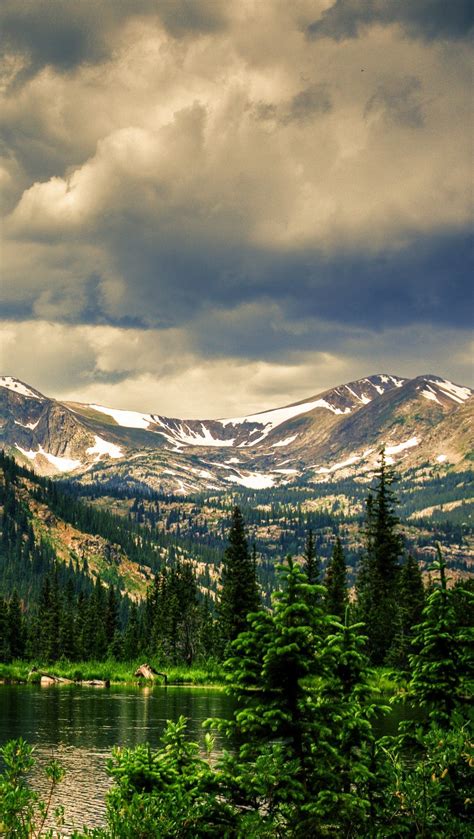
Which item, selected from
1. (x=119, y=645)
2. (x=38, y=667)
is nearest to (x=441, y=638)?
(x=38, y=667)

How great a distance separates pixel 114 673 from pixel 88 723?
49.5 metres

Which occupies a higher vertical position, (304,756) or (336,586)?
(304,756)

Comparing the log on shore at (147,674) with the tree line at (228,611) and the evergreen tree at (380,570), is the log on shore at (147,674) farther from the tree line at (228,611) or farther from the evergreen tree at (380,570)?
the evergreen tree at (380,570)

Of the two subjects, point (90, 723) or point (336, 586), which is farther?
point (336, 586)

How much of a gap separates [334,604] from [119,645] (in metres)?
48.1

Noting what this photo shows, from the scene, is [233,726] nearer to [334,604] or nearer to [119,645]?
[334,604]

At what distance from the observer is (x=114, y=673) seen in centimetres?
9538

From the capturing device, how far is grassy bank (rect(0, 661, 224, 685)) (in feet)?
299

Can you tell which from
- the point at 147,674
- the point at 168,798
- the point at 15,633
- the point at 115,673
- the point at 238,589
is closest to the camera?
the point at 168,798

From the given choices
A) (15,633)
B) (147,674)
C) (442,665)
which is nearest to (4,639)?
(15,633)

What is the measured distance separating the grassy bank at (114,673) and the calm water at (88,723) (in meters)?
10.9

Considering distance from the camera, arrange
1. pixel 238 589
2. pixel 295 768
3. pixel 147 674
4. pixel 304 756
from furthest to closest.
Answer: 1. pixel 147 674
2. pixel 238 589
3. pixel 304 756
4. pixel 295 768

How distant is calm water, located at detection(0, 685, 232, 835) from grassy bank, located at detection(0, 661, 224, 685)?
430 inches

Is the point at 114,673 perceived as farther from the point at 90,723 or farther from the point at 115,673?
the point at 90,723
